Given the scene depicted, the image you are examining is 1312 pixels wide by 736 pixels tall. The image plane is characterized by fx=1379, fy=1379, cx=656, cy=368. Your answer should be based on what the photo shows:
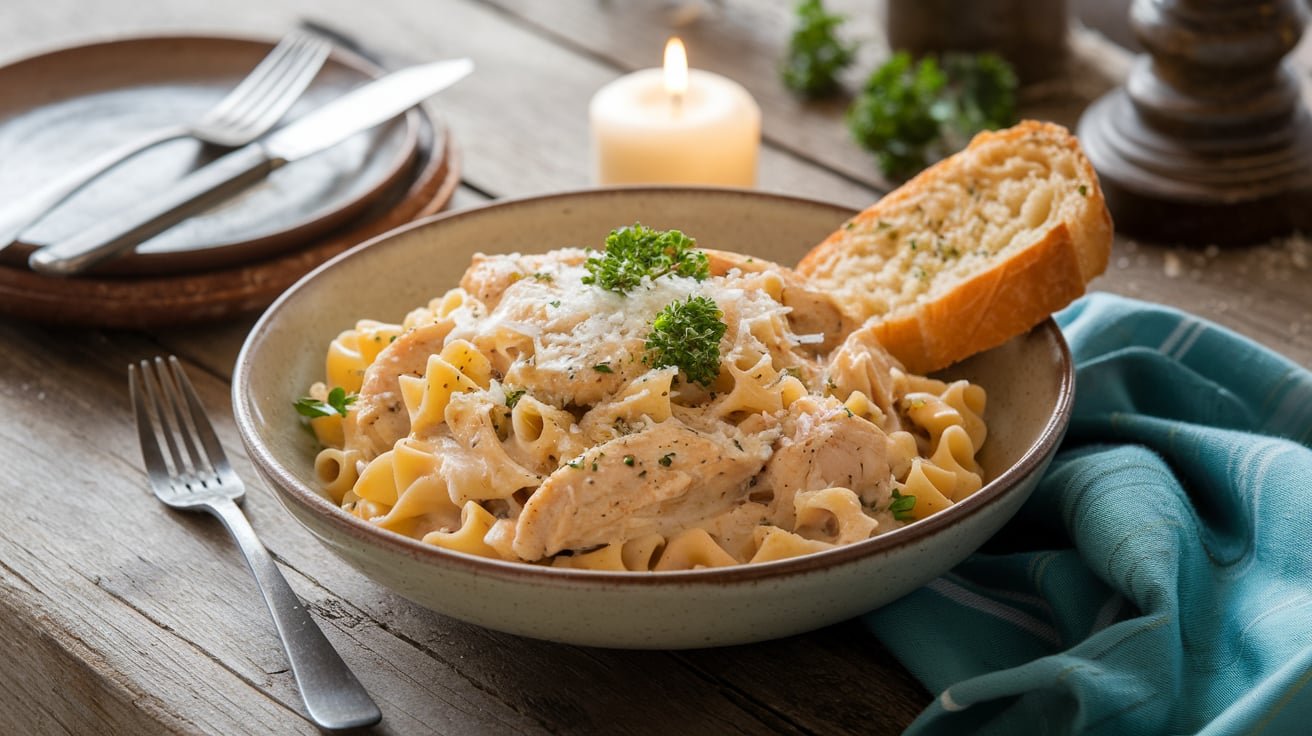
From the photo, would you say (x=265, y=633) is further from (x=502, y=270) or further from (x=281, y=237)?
(x=281, y=237)

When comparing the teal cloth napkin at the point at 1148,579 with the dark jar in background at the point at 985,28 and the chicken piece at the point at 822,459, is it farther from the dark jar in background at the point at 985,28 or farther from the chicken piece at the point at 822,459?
the dark jar in background at the point at 985,28

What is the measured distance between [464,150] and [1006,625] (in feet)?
7.86

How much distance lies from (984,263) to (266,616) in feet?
4.88

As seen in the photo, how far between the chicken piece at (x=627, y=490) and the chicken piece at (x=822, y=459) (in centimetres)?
6

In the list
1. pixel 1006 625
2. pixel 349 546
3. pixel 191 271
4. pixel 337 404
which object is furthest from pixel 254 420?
pixel 1006 625

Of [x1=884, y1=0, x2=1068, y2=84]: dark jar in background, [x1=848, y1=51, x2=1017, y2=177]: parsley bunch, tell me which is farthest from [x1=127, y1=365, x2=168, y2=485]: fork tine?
[x1=884, y1=0, x2=1068, y2=84]: dark jar in background

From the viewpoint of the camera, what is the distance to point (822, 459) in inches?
83.8

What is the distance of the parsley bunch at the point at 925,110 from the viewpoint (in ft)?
12.7

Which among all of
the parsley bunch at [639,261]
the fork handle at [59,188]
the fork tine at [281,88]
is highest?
the parsley bunch at [639,261]

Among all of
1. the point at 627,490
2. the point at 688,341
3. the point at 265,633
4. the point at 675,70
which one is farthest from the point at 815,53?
the point at 265,633

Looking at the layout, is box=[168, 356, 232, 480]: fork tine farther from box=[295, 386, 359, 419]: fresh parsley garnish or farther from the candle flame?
the candle flame

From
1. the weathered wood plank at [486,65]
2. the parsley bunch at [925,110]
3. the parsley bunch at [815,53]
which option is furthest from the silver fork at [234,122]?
the parsley bunch at [925,110]

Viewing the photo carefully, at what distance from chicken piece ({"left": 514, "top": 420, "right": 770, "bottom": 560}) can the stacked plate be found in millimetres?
1496

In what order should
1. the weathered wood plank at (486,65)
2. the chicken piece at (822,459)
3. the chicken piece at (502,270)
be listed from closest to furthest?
1. the chicken piece at (822,459)
2. the chicken piece at (502,270)
3. the weathered wood plank at (486,65)
